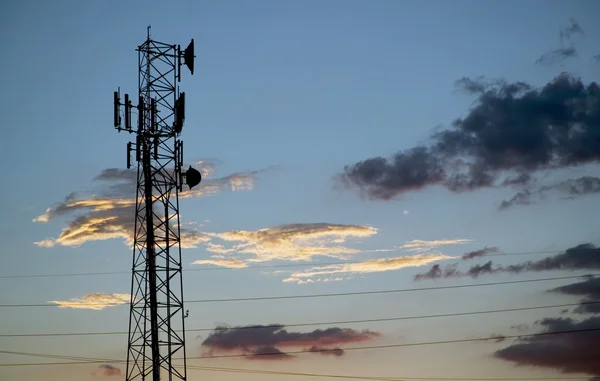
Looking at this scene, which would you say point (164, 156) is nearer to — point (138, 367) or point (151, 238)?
point (151, 238)

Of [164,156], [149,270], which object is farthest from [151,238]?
[164,156]

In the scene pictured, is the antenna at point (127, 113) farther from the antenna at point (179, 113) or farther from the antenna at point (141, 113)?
the antenna at point (179, 113)

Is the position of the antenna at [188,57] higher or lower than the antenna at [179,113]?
higher

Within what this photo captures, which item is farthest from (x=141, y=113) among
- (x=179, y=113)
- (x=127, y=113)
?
(x=179, y=113)

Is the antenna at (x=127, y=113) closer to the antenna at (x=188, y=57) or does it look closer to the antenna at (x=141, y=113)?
the antenna at (x=141, y=113)

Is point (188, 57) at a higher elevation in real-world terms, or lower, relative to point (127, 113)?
higher

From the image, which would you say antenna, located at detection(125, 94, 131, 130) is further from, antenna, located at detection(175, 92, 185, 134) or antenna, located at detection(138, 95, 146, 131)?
antenna, located at detection(175, 92, 185, 134)

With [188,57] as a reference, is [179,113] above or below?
below

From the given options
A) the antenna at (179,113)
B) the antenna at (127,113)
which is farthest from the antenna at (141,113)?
the antenna at (179,113)

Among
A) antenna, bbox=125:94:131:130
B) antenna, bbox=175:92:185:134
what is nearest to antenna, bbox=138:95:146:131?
antenna, bbox=125:94:131:130

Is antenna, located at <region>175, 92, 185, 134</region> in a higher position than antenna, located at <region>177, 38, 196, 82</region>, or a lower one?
lower

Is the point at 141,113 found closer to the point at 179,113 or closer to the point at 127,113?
the point at 127,113

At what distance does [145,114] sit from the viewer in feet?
219

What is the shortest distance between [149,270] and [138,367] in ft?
21.7
